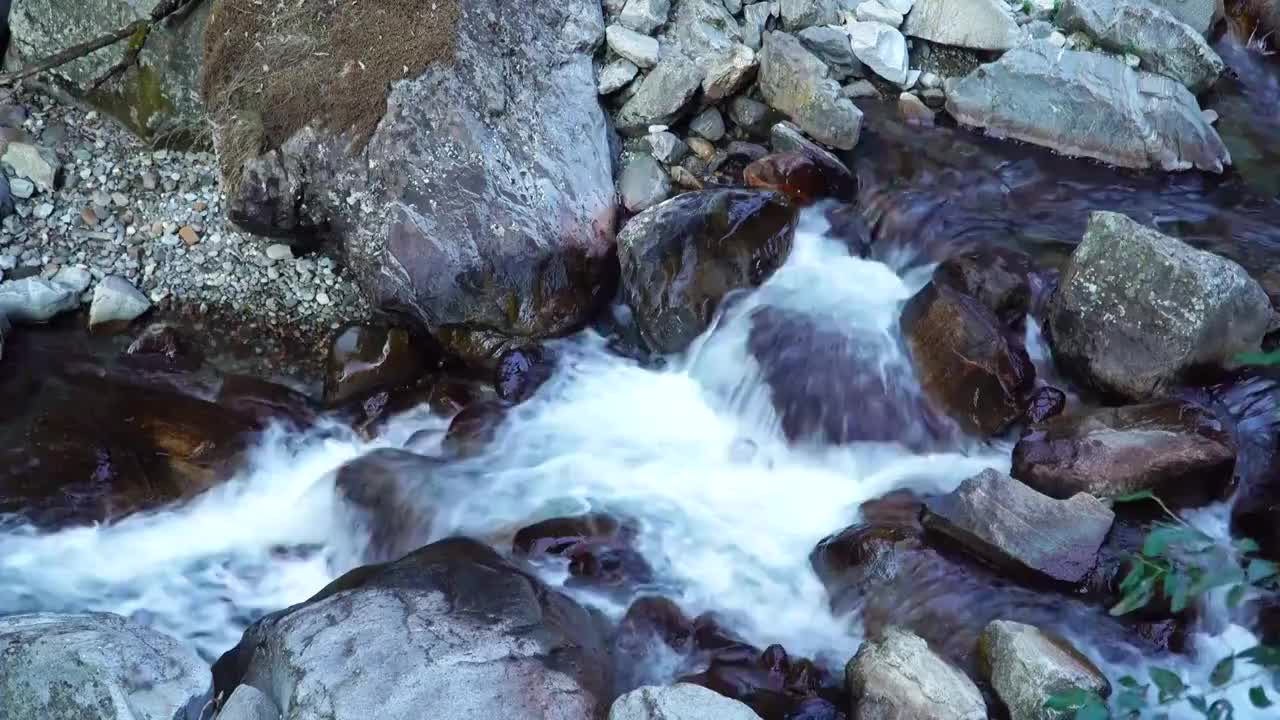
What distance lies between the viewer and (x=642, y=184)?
5996 millimetres

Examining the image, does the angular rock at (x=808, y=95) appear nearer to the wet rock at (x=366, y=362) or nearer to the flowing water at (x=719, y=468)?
the flowing water at (x=719, y=468)

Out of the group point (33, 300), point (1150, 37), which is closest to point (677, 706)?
point (33, 300)

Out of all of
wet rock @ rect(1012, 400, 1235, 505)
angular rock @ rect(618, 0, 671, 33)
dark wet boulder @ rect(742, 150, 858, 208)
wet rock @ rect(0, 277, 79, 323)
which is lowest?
wet rock @ rect(1012, 400, 1235, 505)

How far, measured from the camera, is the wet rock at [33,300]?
5.66m

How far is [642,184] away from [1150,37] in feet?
11.5

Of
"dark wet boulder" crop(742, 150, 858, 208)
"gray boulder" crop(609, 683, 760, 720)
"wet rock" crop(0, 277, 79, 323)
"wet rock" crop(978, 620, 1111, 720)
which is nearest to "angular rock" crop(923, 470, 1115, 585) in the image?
"wet rock" crop(978, 620, 1111, 720)

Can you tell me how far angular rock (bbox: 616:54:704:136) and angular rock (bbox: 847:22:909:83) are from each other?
1134 mm

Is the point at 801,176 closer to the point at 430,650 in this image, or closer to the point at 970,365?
the point at 970,365

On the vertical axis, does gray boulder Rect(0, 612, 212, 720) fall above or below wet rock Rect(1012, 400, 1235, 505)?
above

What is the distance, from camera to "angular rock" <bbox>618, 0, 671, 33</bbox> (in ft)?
20.9

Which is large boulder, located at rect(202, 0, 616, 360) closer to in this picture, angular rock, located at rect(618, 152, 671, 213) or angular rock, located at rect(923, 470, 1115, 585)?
angular rock, located at rect(618, 152, 671, 213)

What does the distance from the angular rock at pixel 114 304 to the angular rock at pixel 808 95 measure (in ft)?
12.5

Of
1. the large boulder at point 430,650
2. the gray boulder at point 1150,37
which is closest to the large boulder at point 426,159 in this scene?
the large boulder at point 430,650

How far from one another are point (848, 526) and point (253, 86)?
3929mm
